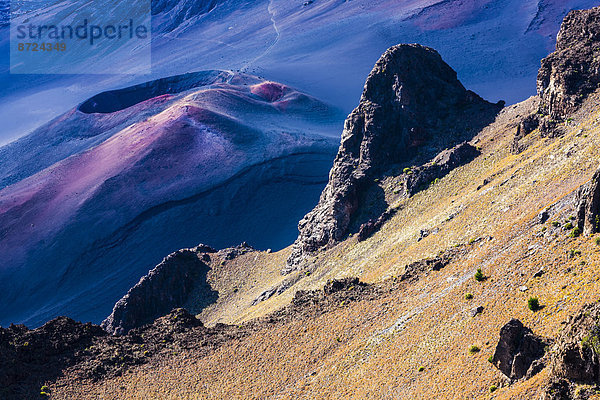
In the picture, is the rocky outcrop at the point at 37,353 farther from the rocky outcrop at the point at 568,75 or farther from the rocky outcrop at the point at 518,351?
the rocky outcrop at the point at 568,75

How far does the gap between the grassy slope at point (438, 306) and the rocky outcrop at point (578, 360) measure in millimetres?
1877

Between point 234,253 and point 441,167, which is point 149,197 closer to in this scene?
point 234,253

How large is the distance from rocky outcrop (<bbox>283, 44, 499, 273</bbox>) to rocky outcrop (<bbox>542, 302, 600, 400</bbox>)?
40.0 m

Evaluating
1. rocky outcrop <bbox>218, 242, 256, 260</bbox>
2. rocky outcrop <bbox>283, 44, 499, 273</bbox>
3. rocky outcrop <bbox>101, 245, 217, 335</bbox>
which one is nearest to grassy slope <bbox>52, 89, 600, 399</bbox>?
rocky outcrop <bbox>283, 44, 499, 273</bbox>

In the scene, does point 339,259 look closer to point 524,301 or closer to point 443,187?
point 443,187

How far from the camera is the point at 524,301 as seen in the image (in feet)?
96.3

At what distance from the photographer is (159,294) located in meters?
69.6

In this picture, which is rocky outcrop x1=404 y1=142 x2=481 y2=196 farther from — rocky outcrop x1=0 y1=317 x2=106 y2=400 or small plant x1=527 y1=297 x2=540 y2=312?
small plant x1=527 y1=297 x2=540 y2=312

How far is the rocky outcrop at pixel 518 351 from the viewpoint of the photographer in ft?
79.6

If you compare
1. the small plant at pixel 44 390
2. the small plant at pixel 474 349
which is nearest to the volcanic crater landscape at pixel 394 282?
the small plant at pixel 474 349

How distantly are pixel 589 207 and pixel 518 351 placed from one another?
879cm

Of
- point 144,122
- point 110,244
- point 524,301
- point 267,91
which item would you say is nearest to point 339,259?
point 524,301

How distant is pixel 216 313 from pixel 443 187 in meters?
25.4

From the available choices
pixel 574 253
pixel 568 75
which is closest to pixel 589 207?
pixel 574 253
